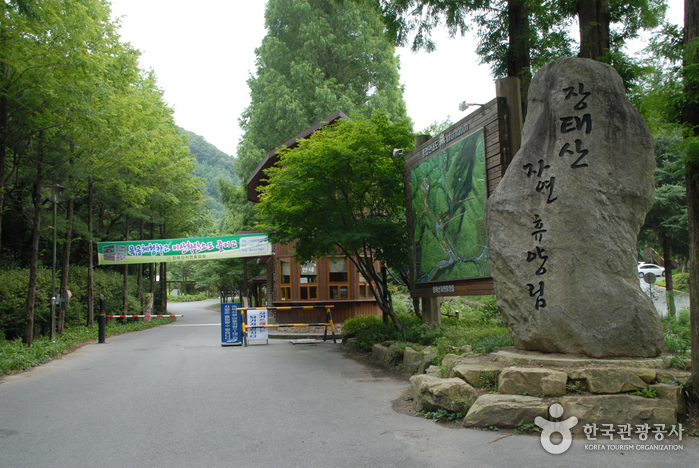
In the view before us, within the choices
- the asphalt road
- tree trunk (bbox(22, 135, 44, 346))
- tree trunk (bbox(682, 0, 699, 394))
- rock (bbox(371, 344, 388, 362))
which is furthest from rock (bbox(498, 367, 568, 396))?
tree trunk (bbox(22, 135, 44, 346))

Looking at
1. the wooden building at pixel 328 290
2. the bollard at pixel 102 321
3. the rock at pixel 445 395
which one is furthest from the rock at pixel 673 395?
the bollard at pixel 102 321

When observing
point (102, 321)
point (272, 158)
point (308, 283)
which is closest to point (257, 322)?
point (308, 283)

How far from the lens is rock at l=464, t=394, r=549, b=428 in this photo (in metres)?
5.32

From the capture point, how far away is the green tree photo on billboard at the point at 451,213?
916 centimetres

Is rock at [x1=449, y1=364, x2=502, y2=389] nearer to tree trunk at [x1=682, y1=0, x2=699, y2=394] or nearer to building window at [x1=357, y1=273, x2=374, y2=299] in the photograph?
tree trunk at [x1=682, y1=0, x2=699, y2=394]

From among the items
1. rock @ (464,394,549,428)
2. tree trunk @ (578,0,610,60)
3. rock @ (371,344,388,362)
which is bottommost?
rock @ (371,344,388,362)

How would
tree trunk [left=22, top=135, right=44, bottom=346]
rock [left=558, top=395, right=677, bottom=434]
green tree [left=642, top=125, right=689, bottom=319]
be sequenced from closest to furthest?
rock [left=558, top=395, right=677, bottom=434], tree trunk [left=22, top=135, right=44, bottom=346], green tree [left=642, top=125, right=689, bottom=319]

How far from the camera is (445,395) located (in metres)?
6.04

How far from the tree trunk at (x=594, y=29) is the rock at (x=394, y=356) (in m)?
6.84

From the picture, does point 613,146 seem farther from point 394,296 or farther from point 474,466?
point 394,296

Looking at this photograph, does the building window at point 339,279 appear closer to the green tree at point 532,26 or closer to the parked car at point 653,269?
the green tree at point 532,26

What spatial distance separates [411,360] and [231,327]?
7.76 m

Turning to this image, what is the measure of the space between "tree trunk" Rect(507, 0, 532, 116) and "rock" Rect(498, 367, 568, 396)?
7.37 meters

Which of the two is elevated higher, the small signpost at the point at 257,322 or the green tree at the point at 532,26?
the green tree at the point at 532,26
